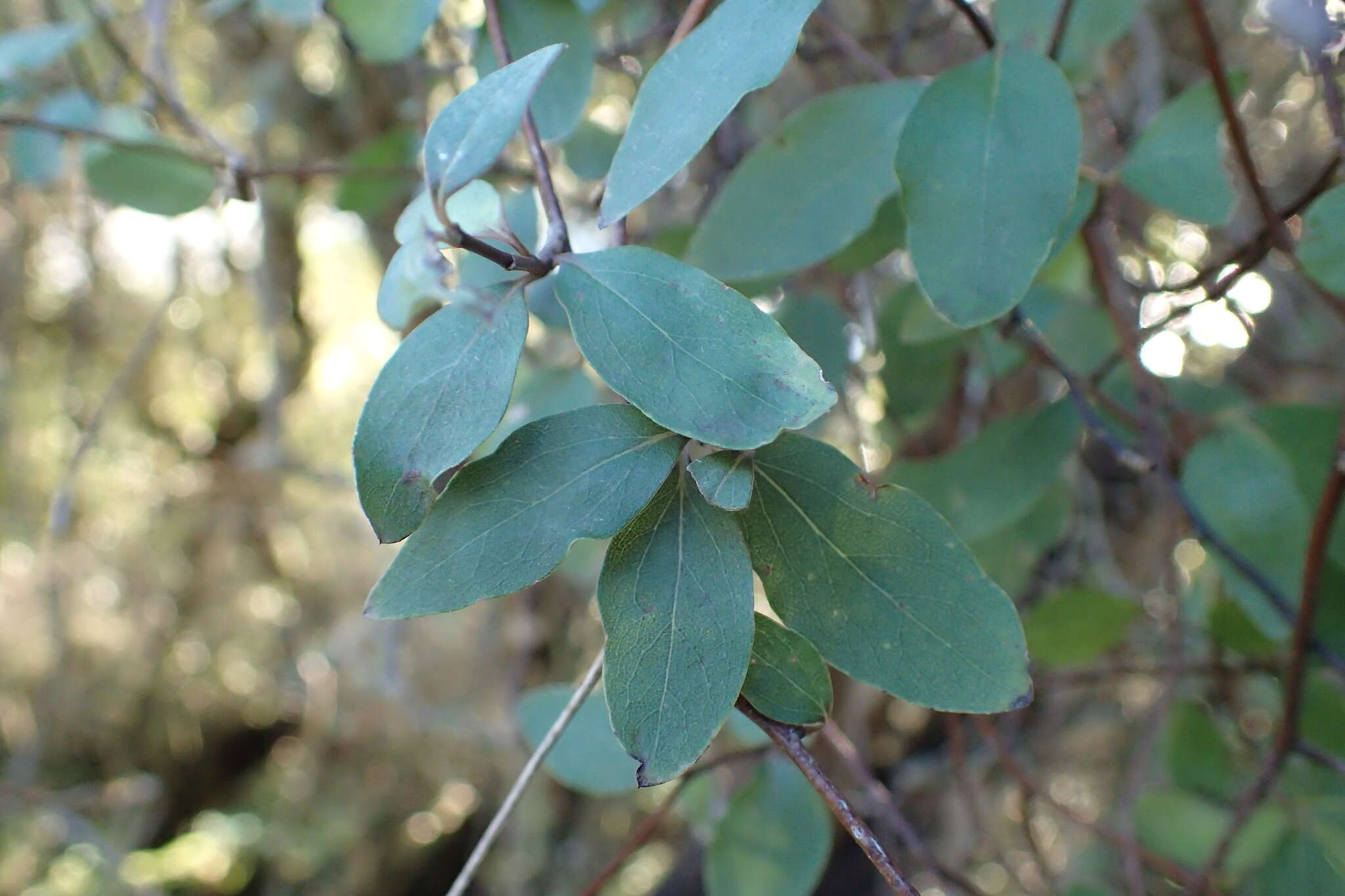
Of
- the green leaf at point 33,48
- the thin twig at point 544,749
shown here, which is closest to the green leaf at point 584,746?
the thin twig at point 544,749

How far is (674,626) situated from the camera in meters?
0.26

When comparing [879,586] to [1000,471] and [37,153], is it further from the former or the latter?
[37,153]

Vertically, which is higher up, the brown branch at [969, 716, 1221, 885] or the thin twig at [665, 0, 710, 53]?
the thin twig at [665, 0, 710, 53]

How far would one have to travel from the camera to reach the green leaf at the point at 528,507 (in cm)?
25

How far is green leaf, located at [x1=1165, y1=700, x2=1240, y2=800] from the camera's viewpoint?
0.68 m

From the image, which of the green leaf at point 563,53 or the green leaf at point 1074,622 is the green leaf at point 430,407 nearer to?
the green leaf at point 563,53

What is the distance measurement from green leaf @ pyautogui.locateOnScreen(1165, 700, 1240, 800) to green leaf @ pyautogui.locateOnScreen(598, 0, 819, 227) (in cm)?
62

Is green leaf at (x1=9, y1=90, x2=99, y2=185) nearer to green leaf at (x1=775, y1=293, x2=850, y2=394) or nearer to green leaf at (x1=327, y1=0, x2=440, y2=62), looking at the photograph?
green leaf at (x1=327, y1=0, x2=440, y2=62)

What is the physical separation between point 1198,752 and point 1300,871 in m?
0.14

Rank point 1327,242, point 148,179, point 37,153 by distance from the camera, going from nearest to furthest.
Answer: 1. point 1327,242
2. point 148,179
3. point 37,153

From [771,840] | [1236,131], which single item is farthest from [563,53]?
[771,840]

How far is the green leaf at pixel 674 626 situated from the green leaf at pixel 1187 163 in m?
0.31

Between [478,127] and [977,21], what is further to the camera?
[977,21]

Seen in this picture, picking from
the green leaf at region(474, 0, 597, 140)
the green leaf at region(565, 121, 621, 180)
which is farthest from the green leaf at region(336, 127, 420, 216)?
the green leaf at region(474, 0, 597, 140)
